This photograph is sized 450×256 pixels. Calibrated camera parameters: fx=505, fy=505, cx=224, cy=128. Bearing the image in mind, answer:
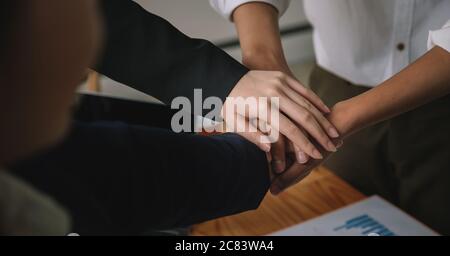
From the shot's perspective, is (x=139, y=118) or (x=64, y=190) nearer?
(x=64, y=190)

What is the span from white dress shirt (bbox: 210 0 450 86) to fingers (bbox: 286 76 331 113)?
0.11 meters

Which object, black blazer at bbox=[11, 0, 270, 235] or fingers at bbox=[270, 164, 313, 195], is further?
fingers at bbox=[270, 164, 313, 195]

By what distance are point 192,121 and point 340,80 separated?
9.0 inches

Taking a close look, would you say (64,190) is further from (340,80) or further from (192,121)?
(340,80)

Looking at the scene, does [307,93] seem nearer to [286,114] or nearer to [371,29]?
[286,114]

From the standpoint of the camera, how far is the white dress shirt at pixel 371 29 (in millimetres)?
546

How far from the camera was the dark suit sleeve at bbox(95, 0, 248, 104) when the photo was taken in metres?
0.44

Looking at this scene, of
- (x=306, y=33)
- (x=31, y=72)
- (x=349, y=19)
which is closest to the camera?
(x=31, y=72)

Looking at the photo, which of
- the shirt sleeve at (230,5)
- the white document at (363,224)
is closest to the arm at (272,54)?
the shirt sleeve at (230,5)

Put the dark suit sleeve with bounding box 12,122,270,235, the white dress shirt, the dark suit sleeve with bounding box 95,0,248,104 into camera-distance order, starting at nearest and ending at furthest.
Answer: the dark suit sleeve with bounding box 12,122,270,235
the dark suit sleeve with bounding box 95,0,248,104
the white dress shirt

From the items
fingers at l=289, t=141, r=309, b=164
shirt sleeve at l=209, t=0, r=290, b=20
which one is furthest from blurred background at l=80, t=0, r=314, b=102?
fingers at l=289, t=141, r=309, b=164

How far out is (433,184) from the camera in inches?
26.6

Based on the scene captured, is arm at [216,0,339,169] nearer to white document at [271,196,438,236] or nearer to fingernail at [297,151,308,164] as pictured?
fingernail at [297,151,308,164]
